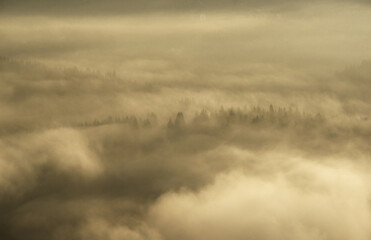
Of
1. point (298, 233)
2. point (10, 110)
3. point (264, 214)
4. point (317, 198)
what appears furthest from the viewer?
point (10, 110)

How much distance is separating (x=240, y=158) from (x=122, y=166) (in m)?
34.6

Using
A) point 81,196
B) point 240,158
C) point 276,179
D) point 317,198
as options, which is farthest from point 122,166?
point 317,198

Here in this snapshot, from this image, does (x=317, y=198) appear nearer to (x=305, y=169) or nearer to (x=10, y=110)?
(x=305, y=169)

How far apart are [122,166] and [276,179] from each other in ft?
147

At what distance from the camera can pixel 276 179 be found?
4269 inches

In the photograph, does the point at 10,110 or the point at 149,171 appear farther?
the point at 10,110

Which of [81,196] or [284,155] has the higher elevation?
[284,155]

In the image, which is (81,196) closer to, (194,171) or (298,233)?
(194,171)

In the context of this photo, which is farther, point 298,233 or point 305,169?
point 305,169

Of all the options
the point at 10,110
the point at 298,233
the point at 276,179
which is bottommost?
the point at 298,233

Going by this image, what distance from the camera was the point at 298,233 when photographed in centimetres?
7738

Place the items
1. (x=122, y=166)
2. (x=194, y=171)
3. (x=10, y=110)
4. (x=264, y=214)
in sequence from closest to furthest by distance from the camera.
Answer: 1. (x=264, y=214)
2. (x=194, y=171)
3. (x=122, y=166)
4. (x=10, y=110)

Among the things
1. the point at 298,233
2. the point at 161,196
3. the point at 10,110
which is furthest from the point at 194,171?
the point at 10,110

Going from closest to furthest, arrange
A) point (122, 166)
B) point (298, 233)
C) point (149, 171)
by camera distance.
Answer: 1. point (298, 233)
2. point (149, 171)
3. point (122, 166)
